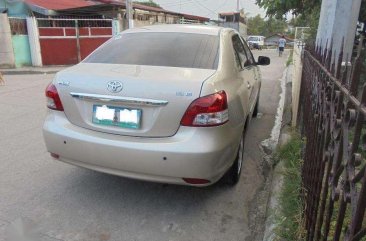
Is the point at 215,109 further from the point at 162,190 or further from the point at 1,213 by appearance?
the point at 1,213

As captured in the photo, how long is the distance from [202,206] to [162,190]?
47 centimetres

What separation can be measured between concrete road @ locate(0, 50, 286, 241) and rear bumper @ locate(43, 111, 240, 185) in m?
0.43

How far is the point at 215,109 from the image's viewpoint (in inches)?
111

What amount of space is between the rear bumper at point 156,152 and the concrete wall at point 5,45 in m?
12.7

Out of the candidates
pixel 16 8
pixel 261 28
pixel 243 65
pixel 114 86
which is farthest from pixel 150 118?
pixel 261 28

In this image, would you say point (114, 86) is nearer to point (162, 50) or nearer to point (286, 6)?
point (162, 50)

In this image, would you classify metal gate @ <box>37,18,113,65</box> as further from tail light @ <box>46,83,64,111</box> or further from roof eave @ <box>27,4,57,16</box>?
tail light @ <box>46,83,64,111</box>

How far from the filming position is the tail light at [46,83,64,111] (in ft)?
10.4

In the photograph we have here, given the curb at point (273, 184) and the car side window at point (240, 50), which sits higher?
the car side window at point (240, 50)

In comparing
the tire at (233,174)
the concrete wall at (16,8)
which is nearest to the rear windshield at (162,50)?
the tire at (233,174)

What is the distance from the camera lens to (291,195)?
3236 mm

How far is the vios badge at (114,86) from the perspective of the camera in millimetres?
2852

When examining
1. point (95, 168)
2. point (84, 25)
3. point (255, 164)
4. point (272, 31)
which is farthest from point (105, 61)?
point (272, 31)

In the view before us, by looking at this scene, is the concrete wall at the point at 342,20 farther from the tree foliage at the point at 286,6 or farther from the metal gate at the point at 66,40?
the metal gate at the point at 66,40
